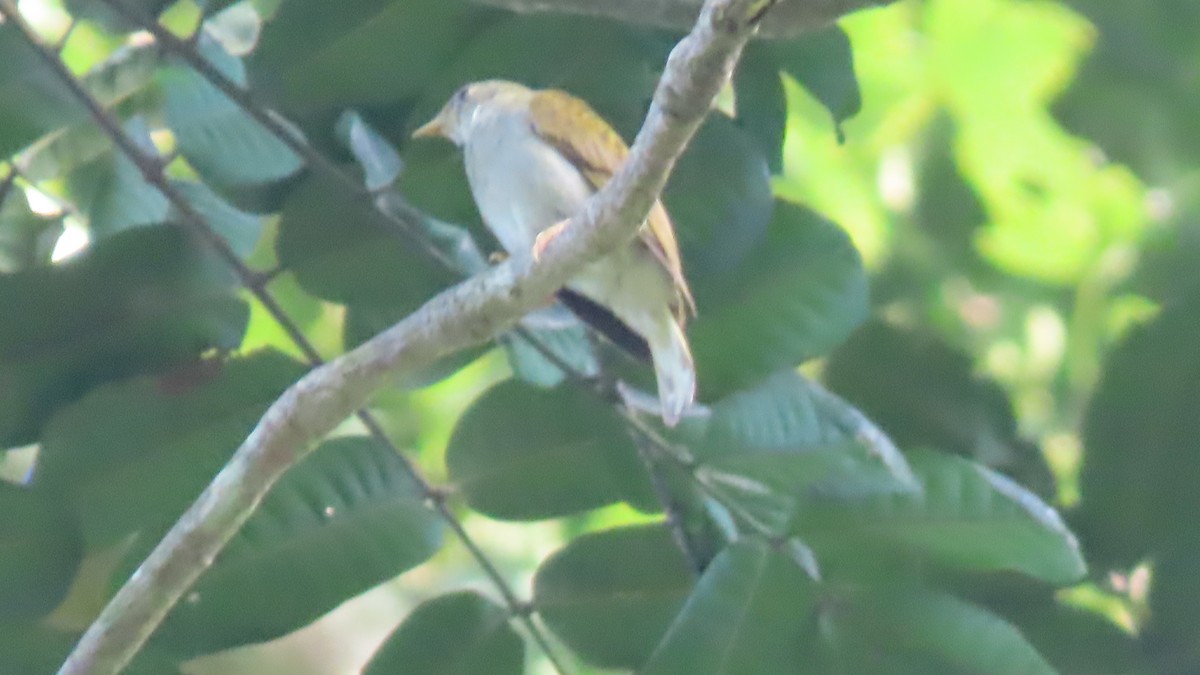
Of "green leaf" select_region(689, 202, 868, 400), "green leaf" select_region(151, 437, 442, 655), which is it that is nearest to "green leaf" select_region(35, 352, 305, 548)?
"green leaf" select_region(151, 437, 442, 655)

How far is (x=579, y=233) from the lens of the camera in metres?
1.41

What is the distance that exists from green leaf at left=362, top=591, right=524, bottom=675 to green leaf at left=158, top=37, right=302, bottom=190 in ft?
2.16

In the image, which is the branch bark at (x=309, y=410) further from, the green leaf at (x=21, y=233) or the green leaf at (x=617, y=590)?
the green leaf at (x=21, y=233)

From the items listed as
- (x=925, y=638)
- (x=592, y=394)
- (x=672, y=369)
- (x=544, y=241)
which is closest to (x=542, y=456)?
(x=592, y=394)

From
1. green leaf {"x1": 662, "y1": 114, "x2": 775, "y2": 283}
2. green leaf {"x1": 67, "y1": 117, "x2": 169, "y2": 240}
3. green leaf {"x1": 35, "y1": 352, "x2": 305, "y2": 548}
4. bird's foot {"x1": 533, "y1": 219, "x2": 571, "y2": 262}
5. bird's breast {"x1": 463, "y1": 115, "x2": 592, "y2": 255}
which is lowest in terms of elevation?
A: green leaf {"x1": 662, "y1": 114, "x2": 775, "y2": 283}

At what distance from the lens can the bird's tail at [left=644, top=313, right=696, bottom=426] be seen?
177 centimetres

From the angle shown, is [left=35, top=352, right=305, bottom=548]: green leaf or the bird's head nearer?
[left=35, top=352, right=305, bottom=548]: green leaf

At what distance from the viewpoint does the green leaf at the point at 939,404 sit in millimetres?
2051

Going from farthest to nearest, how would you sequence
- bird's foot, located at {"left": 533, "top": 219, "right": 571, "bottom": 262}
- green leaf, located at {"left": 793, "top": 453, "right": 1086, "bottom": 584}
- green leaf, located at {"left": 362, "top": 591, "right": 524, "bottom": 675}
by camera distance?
green leaf, located at {"left": 362, "top": 591, "right": 524, "bottom": 675}
green leaf, located at {"left": 793, "top": 453, "right": 1086, "bottom": 584}
bird's foot, located at {"left": 533, "top": 219, "right": 571, "bottom": 262}

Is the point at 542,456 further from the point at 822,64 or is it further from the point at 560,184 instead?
the point at 822,64

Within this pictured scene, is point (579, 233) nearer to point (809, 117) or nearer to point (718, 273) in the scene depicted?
point (718, 273)

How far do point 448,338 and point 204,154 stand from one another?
0.71 m

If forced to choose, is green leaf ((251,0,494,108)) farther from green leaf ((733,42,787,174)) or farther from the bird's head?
green leaf ((733,42,787,174))

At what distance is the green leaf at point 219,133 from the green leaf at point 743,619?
85cm
